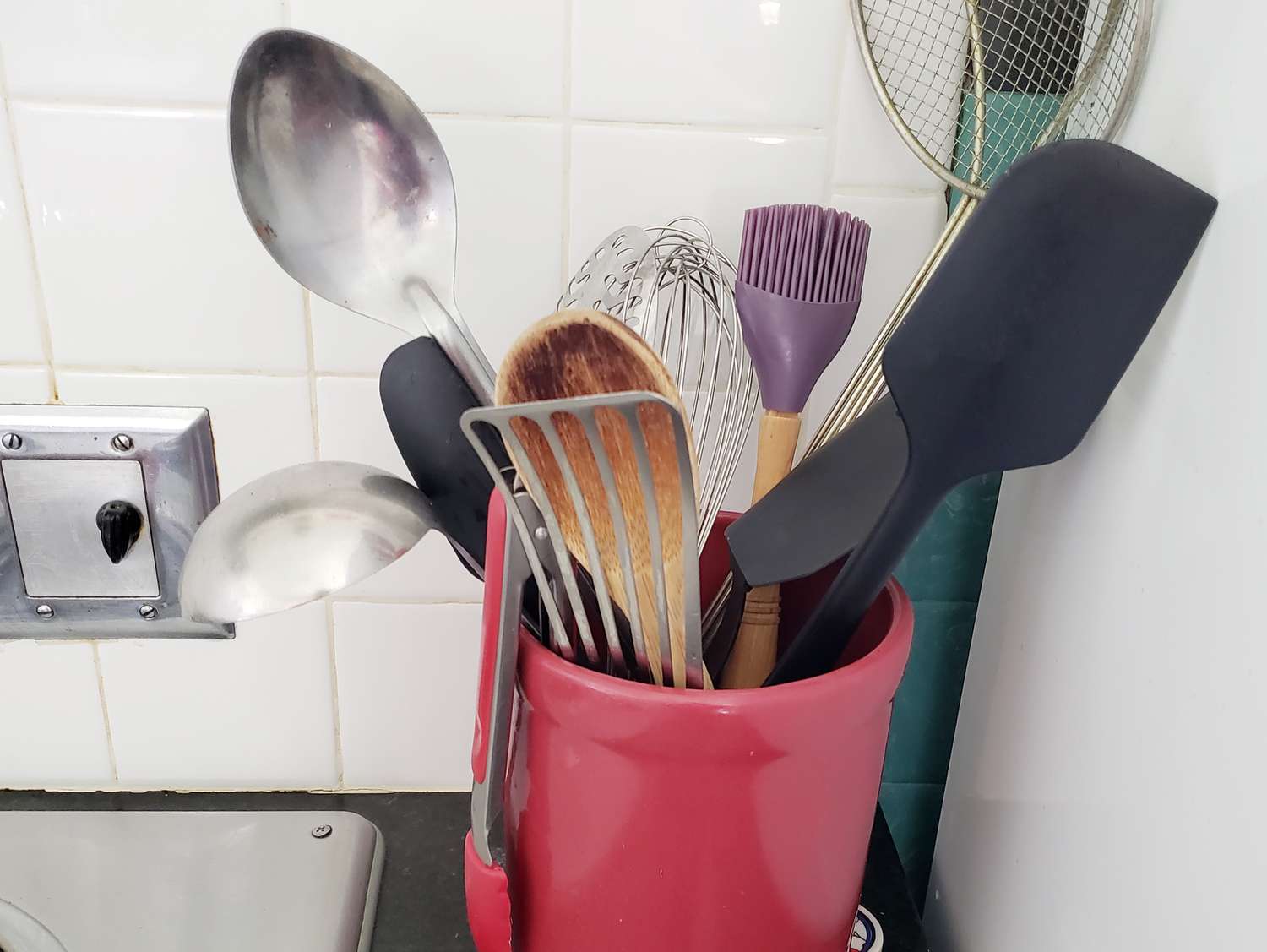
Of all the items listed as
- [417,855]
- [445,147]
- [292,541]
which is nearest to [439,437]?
[292,541]

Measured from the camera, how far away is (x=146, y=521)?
498mm

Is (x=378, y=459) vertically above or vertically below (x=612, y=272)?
below

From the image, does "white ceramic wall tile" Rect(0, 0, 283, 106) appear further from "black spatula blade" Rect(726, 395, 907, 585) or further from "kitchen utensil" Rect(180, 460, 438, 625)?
"black spatula blade" Rect(726, 395, 907, 585)

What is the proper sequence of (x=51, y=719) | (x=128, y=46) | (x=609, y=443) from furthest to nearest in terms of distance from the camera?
(x=51, y=719) → (x=128, y=46) → (x=609, y=443)

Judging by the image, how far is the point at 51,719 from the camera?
54cm

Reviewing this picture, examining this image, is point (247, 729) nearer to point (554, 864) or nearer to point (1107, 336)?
point (554, 864)

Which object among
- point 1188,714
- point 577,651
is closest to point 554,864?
point 577,651

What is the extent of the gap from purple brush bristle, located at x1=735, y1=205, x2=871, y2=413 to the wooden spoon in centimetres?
10

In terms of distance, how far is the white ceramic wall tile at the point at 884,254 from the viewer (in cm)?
47

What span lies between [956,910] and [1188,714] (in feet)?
0.76

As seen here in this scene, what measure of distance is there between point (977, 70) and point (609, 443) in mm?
276

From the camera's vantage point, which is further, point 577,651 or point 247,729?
point 247,729

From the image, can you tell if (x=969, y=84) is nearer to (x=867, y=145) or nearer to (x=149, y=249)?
(x=867, y=145)

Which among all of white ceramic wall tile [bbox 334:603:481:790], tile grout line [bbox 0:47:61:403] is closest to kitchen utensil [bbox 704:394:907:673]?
white ceramic wall tile [bbox 334:603:481:790]
